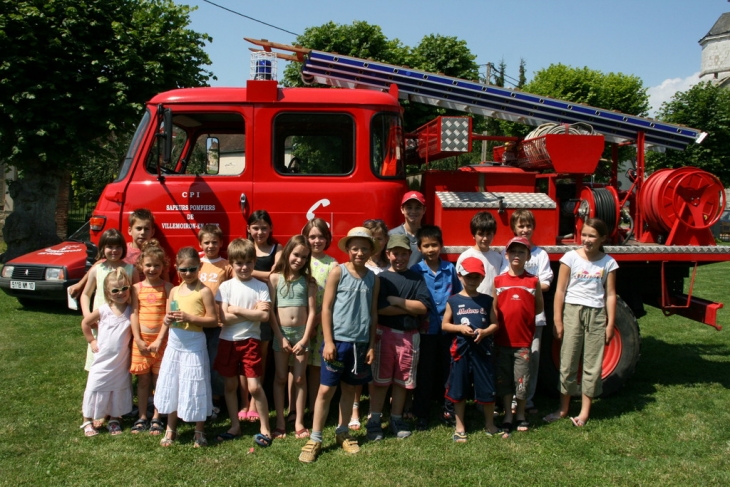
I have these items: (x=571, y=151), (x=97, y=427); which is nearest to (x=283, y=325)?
(x=97, y=427)

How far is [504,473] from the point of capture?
373 cm

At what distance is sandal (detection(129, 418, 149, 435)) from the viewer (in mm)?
4285

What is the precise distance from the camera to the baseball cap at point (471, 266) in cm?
413

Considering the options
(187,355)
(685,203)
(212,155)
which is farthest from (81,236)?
(685,203)

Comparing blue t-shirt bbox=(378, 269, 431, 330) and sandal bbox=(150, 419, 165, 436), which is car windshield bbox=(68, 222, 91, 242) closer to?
sandal bbox=(150, 419, 165, 436)

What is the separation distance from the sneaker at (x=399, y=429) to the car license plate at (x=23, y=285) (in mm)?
6565

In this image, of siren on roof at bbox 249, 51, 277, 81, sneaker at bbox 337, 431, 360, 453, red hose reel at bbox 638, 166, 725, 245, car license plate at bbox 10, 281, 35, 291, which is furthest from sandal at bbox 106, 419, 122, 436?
car license plate at bbox 10, 281, 35, 291

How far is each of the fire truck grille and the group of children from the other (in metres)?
4.82

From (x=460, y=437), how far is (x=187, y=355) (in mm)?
2001

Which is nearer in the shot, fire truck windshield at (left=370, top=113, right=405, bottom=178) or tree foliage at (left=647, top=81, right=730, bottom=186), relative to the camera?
fire truck windshield at (left=370, top=113, right=405, bottom=178)

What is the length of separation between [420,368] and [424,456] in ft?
2.29

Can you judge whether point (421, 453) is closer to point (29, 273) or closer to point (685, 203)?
point (685, 203)

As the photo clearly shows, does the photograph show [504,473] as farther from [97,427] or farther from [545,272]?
[97,427]

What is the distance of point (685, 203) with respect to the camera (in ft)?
17.1
